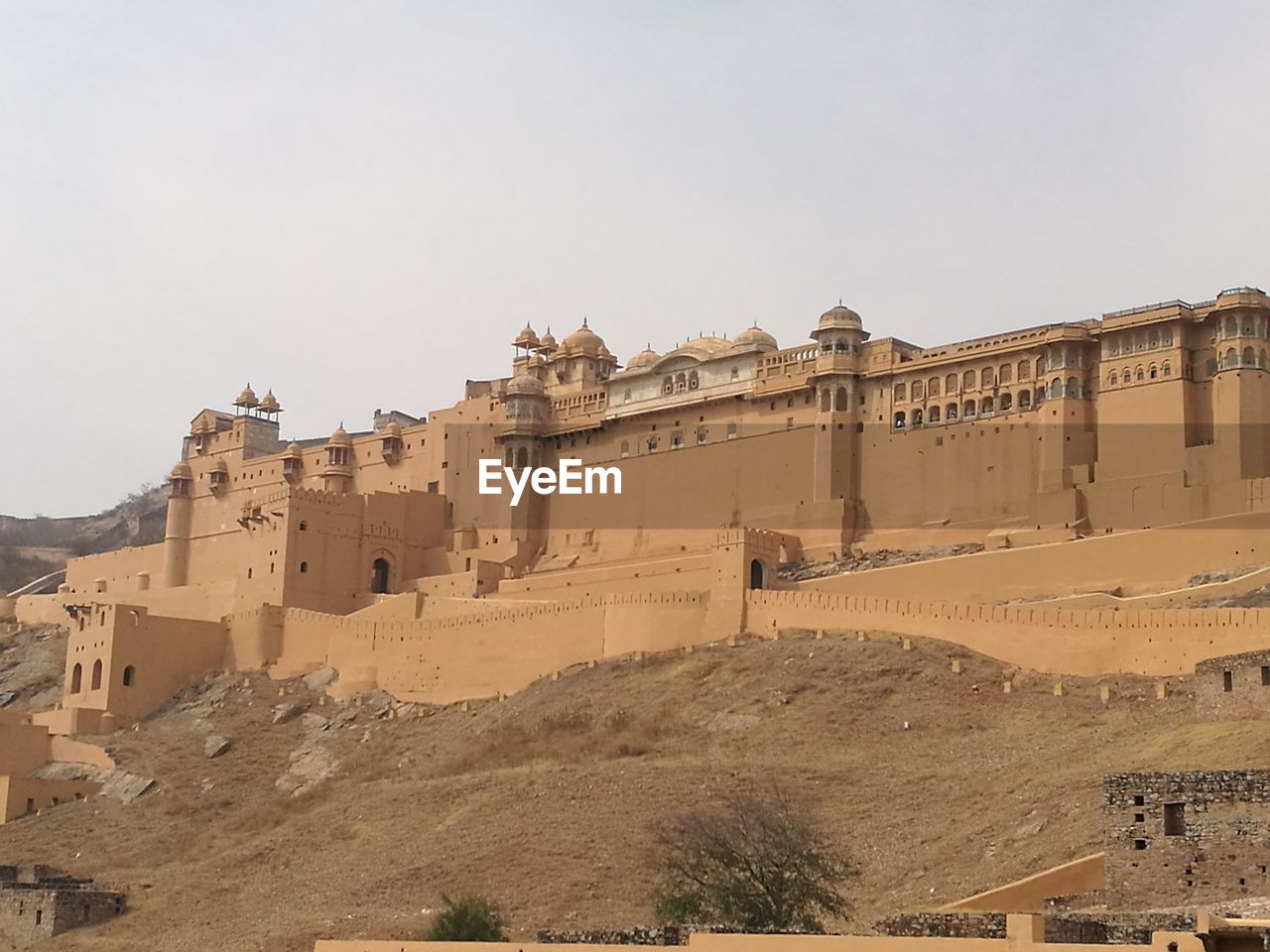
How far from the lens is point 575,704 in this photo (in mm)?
45438

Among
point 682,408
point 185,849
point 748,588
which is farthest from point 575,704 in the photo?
point 682,408

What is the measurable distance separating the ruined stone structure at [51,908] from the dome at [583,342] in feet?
116

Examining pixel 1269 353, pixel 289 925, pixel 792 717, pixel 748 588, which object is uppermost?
pixel 1269 353

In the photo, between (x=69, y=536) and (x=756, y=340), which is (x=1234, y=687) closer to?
(x=756, y=340)

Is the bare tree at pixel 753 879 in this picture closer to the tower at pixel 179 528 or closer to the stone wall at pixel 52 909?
the stone wall at pixel 52 909

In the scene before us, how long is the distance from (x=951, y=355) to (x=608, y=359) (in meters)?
16.9

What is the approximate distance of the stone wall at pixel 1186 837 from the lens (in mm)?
19188

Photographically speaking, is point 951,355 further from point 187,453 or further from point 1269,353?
point 187,453

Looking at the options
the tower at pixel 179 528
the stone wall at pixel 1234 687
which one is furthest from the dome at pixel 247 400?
the stone wall at pixel 1234 687

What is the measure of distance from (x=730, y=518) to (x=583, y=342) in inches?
497

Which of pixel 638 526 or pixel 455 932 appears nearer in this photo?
pixel 455 932

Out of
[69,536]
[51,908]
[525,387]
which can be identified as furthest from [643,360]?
[69,536]

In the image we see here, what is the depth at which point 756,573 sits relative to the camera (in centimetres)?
5169

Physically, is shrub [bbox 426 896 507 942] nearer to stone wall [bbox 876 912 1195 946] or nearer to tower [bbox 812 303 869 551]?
stone wall [bbox 876 912 1195 946]
